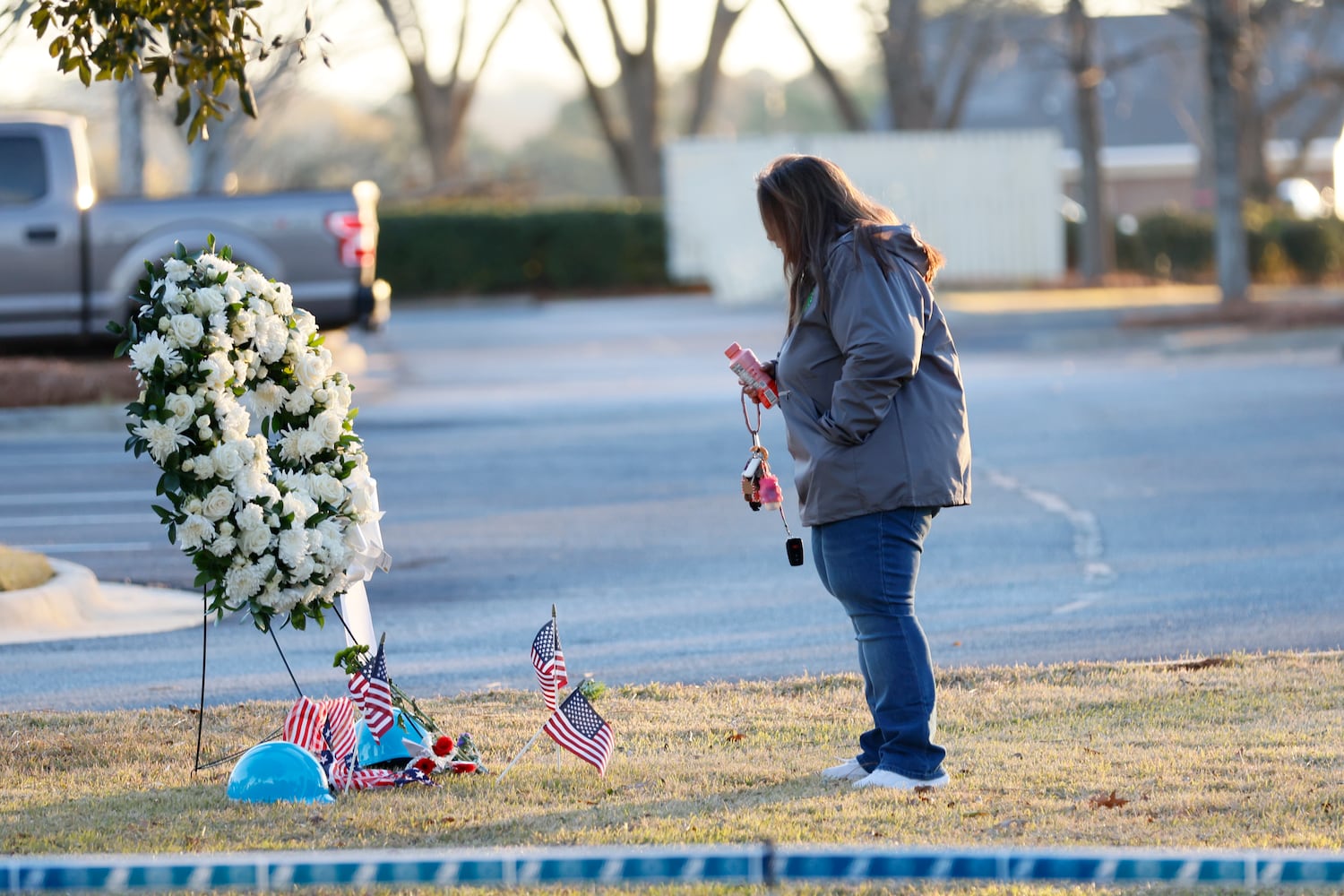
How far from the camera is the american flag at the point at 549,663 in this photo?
538 centimetres

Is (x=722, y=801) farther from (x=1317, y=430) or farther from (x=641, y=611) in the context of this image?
(x=1317, y=430)

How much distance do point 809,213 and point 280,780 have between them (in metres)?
2.17

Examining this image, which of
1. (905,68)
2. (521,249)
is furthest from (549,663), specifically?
(905,68)

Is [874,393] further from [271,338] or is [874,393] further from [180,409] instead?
[180,409]

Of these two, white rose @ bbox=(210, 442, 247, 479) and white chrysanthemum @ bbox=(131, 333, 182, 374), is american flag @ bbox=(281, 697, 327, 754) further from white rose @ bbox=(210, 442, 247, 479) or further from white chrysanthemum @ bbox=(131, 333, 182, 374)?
white chrysanthemum @ bbox=(131, 333, 182, 374)

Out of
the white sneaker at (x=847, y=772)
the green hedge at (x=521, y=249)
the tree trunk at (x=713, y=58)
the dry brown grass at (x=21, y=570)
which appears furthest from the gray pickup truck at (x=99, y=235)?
the tree trunk at (x=713, y=58)

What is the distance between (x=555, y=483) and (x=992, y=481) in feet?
10.1

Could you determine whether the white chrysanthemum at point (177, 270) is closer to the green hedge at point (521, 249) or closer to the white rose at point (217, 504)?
the white rose at point (217, 504)

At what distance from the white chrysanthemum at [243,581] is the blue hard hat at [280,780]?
53 centimetres

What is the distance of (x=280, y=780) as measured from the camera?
5039 mm

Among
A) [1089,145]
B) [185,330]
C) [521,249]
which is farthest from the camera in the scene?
[521,249]

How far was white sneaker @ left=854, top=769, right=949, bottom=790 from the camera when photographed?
16.3 ft

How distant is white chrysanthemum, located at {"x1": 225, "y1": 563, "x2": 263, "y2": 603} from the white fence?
28.2 meters

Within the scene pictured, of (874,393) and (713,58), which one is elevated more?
(713,58)
